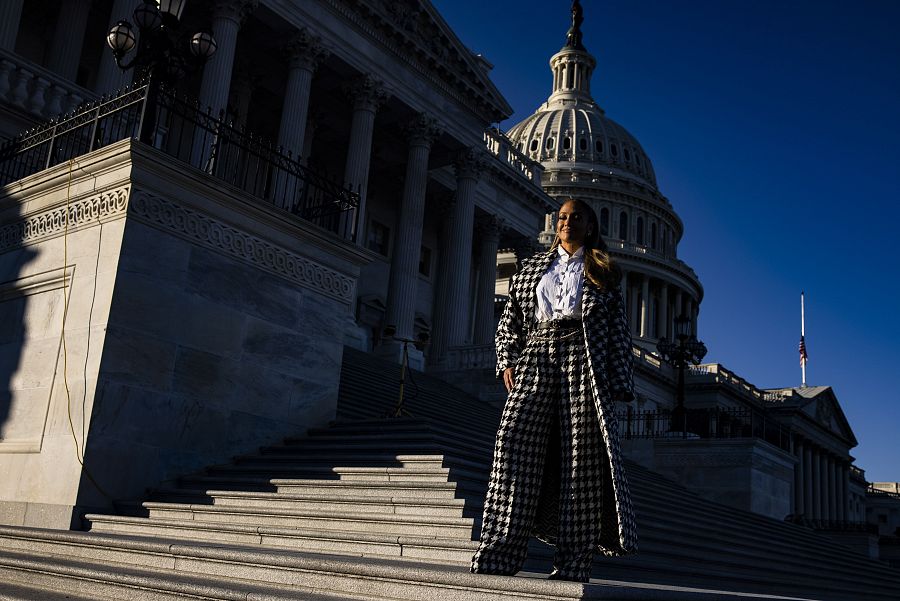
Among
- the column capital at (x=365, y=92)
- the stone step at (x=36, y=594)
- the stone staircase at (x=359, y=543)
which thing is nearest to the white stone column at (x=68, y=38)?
the column capital at (x=365, y=92)

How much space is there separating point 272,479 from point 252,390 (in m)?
2.11

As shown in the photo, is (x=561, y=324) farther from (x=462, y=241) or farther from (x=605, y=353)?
(x=462, y=241)

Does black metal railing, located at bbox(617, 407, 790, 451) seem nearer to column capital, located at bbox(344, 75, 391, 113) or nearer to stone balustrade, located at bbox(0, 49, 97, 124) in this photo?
column capital, located at bbox(344, 75, 391, 113)

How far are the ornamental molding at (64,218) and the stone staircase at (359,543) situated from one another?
11.5 ft

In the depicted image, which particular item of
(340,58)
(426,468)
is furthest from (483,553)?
(340,58)

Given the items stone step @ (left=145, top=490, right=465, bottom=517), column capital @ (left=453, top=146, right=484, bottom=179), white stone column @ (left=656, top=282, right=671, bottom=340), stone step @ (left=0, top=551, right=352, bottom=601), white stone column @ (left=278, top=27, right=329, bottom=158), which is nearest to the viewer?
stone step @ (left=0, top=551, right=352, bottom=601)

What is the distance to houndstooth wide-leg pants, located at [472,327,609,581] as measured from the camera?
5180 mm

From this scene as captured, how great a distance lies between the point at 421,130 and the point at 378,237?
795 cm

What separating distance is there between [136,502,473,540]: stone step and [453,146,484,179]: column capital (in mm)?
27254

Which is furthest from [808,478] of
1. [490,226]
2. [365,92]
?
[365,92]

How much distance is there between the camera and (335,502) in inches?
359

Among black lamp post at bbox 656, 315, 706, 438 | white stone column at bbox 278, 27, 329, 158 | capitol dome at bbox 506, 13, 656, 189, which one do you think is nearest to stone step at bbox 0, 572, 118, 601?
black lamp post at bbox 656, 315, 706, 438

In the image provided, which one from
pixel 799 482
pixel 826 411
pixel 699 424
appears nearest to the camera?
pixel 699 424

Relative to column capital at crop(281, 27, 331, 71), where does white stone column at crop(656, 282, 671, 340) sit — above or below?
above
